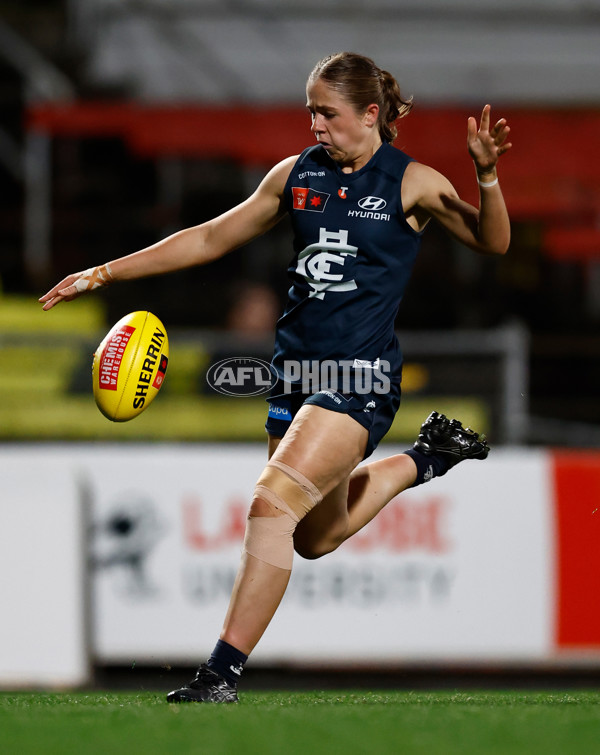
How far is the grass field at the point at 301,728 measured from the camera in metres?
3.87

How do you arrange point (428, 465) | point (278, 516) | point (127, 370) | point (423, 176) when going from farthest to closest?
point (428, 465), point (127, 370), point (423, 176), point (278, 516)

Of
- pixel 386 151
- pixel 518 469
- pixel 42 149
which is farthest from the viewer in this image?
pixel 42 149

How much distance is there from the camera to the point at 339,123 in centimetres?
480

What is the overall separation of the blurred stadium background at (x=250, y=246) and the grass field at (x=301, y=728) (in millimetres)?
3162

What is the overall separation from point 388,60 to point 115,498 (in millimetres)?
8342

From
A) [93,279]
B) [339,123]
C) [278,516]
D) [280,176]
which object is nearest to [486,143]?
[339,123]

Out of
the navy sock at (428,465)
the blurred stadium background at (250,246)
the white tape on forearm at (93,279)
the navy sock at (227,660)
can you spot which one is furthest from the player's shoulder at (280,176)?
the blurred stadium background at (250,246)

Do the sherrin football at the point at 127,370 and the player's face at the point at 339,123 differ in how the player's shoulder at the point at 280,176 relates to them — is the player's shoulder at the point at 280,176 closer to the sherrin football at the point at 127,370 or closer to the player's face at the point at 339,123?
the player's face at the point at 339,123

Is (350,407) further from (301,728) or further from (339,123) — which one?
(301,728)

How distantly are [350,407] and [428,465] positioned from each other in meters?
0.92

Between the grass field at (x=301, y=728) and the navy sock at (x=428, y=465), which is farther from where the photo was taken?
the navy sock at (x=428, y=465)

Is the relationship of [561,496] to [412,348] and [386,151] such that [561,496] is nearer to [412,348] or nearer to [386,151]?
[412,348]

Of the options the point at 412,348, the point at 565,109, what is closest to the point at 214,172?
the point at 565,109

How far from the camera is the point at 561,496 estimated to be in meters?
8.31
